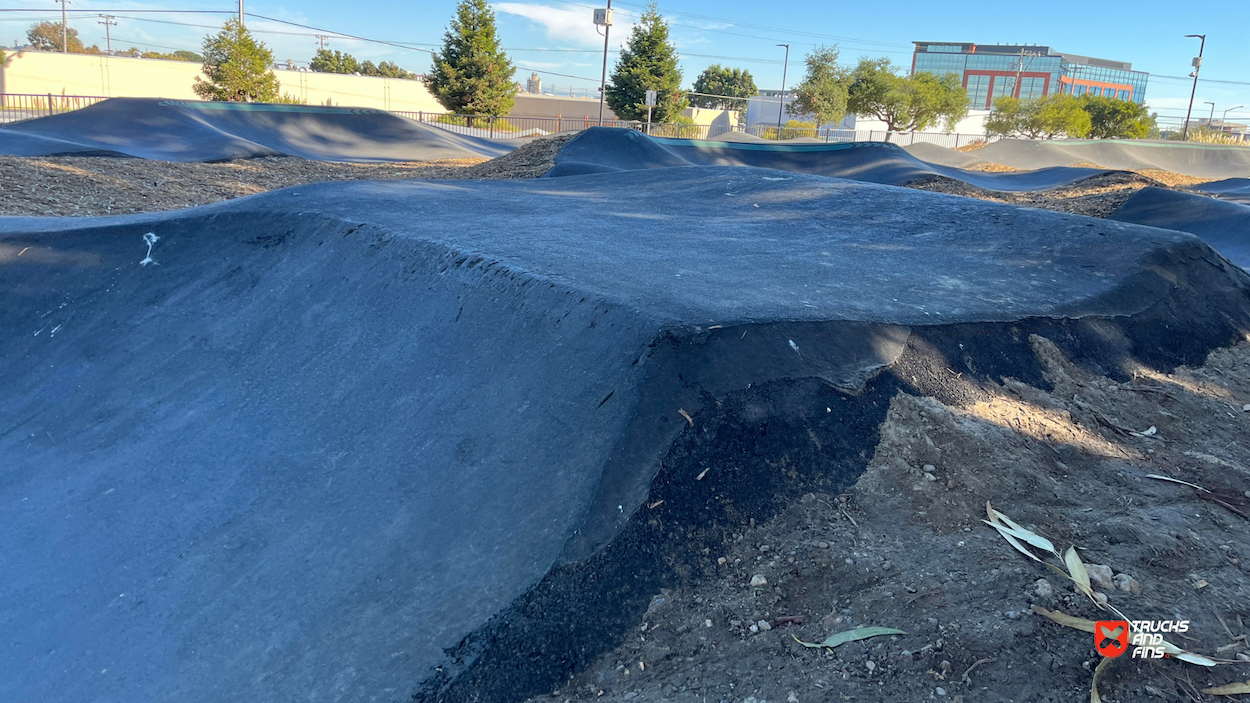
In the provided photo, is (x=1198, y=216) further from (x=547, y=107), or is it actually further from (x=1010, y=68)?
(x=1010, y=68)

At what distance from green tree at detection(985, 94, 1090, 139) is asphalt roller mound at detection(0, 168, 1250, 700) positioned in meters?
41.4

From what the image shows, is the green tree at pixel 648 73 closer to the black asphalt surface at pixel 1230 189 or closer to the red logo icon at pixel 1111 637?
the black asphalt surface at pixel 1230 189

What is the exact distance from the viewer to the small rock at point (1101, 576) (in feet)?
6.83

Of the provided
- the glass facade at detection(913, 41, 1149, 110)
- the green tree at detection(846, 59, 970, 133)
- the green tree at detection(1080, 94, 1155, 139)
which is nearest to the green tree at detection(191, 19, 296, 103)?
the green tree at detection(846, 59, 970, 133)

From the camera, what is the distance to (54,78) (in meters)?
43.8

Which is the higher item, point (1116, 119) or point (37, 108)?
point (1116, 119)

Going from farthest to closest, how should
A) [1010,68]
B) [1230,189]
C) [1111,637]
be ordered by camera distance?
[1010,68]
[1230,189]
[1111,637]

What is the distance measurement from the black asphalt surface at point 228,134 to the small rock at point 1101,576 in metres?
13.8

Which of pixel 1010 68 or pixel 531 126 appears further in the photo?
pixel 1010 68

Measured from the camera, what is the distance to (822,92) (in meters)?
40.7

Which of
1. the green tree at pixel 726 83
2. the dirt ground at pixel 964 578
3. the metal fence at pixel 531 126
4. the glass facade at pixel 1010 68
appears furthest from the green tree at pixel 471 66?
the glass facade at pixel 1010 68

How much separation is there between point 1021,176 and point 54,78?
5391 centimetres

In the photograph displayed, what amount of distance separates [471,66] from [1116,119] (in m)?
37.1

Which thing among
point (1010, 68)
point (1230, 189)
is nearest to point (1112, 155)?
point (1230, 189)
